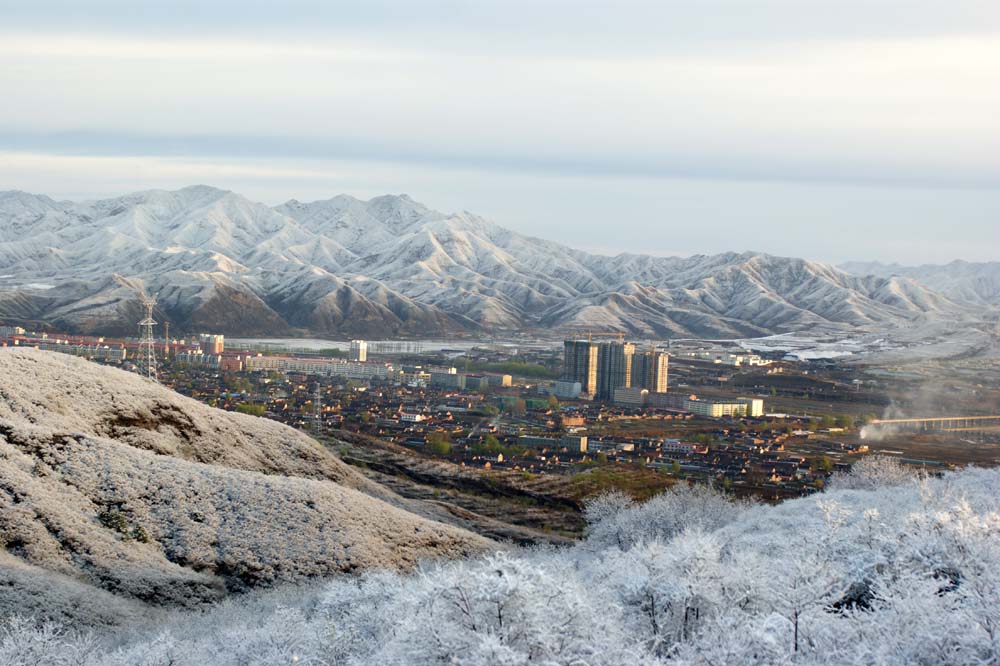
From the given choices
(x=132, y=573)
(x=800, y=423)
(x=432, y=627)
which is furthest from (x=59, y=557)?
(x=800, y=423)

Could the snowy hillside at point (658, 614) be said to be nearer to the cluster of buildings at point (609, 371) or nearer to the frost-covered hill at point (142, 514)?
the frost-covered hill at point (142, 514)

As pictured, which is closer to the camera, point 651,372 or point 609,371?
point 609,371

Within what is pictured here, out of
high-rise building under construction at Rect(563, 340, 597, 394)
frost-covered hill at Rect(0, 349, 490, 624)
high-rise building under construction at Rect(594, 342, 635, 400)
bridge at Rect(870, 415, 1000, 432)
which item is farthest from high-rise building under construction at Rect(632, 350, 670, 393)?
frost-covered hill at Rect(0, 349, 490, 624)

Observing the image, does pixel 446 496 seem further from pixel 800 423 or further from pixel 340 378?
pixel 340 378

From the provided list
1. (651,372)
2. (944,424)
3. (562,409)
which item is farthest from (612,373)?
(944,424)

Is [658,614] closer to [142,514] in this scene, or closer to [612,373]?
[142,514]

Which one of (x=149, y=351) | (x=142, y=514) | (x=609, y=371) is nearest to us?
(x=142, y=514)

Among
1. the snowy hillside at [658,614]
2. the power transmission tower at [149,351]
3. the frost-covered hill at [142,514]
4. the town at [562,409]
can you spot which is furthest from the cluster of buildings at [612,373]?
the snowy hillside at [658,614]
